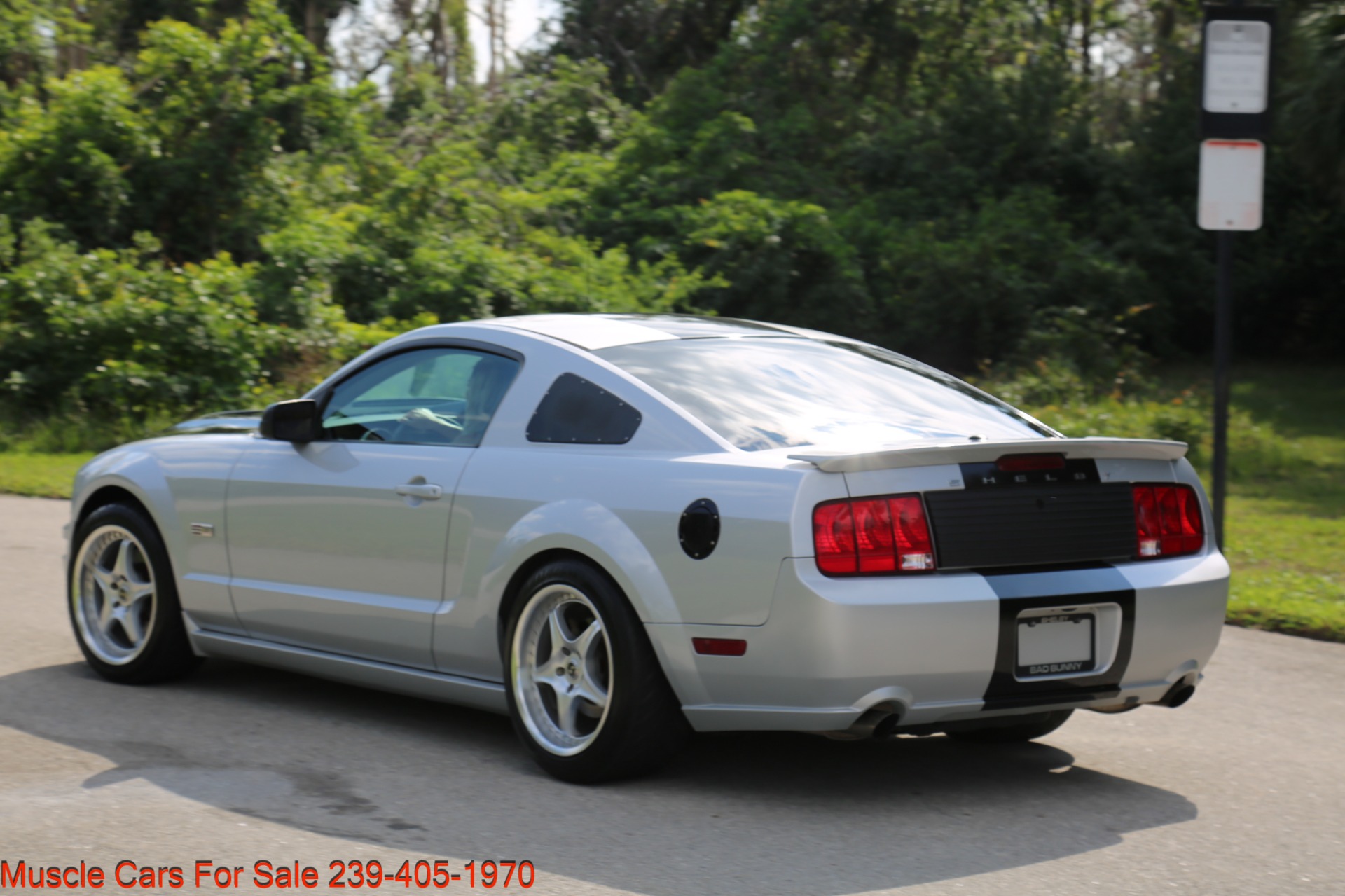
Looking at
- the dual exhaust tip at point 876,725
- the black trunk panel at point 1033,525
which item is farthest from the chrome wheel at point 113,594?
the black trunk panel at point 1033,525

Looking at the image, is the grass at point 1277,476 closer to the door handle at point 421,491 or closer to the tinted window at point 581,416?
the tinted window at point 581,416

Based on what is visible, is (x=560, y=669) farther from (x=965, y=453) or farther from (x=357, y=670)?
(x=965, y=453)

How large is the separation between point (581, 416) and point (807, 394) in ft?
2.50

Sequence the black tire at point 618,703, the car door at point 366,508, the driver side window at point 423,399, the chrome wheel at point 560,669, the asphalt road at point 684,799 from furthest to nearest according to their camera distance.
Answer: the driver side window at point 423,399 < the car door at point 366,508 < the chrome wheel at point 560,669 < the black tire at point 618,703 < the asphalt road at point 684,799

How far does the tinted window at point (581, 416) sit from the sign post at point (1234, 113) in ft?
17.1

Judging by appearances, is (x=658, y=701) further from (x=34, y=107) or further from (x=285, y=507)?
(x=34, y=107)

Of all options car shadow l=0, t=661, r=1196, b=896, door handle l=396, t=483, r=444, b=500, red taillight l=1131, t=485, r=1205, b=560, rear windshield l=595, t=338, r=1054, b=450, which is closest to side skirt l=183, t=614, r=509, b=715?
car shadow l=0, t=661, r=1196, b=896

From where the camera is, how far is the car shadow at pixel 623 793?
4.14 metres

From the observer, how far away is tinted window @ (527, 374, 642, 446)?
16.6ft

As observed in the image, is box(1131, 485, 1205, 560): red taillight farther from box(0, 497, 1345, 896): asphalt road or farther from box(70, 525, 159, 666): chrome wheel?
box(70, 525, 159, 666): chrome wheel

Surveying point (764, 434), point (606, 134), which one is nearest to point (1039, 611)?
point (764, 434)

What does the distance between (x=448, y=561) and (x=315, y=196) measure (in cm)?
1788

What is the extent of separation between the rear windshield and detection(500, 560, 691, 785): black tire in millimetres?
634

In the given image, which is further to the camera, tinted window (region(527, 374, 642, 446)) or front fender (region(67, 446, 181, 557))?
front fender (region(67, 446, 181, 557))
